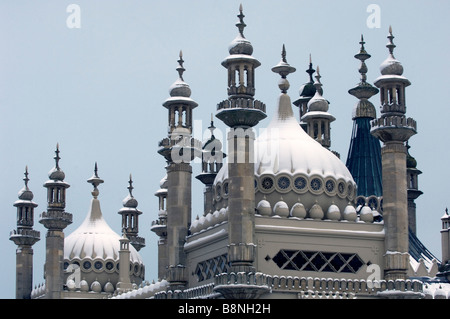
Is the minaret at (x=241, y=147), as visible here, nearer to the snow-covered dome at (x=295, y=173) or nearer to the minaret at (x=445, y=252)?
the snow-covered dome at (x=295, y=173)

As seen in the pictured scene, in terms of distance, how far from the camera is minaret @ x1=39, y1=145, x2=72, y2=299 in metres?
76.9

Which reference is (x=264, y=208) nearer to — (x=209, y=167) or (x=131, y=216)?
(x=209, y=167)

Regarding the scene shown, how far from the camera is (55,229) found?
77250 millimetres

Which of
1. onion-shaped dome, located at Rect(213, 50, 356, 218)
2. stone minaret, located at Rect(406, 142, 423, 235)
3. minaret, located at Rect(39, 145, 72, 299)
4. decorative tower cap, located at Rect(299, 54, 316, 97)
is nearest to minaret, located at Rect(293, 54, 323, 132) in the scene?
decorative tower cap, located at Rect(299, 54, 316, 97)

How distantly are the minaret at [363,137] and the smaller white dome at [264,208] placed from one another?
17.5m

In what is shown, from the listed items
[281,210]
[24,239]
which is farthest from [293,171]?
[24,239]

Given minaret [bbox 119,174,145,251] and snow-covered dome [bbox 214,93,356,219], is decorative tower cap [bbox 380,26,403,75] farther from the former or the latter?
minaret [bbox 119,174,145,251]

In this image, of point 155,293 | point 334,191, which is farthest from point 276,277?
point 155,293

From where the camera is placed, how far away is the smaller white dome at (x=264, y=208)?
5897cm

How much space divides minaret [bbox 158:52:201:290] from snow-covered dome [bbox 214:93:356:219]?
2.53 metres

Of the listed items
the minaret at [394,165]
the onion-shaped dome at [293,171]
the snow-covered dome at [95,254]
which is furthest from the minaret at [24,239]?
the minaret at [394,165]
